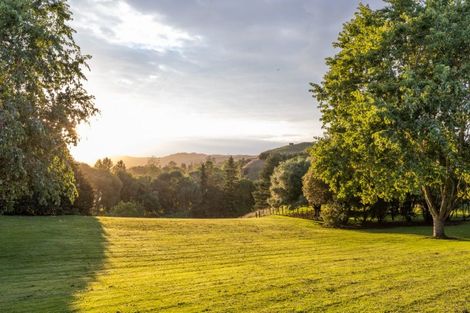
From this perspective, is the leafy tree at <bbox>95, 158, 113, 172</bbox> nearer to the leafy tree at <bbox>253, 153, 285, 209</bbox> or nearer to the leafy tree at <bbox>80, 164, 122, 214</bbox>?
the leafy tree at <bbox>80, 164, 122, 214</bbox>

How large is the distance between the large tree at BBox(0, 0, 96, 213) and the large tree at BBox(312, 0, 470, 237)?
19.8 m

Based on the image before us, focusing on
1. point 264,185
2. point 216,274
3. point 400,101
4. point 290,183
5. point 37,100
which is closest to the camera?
point 37,100

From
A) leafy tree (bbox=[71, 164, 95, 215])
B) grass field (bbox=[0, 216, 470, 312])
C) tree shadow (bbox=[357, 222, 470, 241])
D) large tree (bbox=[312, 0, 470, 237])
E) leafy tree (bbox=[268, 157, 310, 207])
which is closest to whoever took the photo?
grass field (bbox=[0, 216, 470, 312])

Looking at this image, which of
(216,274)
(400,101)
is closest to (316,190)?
(400,101)

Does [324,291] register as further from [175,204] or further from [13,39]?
[175,204]

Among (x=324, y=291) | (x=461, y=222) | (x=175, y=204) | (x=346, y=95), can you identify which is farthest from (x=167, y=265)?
(x=175, y=204)

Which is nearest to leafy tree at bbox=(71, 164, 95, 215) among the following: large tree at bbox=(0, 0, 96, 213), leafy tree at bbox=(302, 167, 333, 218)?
leafy tree at bbox=(302, 167, 333, 218)

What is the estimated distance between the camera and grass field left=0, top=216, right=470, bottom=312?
14219mm

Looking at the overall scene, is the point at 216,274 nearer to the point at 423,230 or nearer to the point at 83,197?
the point at 423,230

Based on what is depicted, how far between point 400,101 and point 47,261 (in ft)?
88.1

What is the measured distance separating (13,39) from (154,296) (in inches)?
428

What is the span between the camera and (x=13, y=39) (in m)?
15.3

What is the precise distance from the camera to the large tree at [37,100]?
14664mm

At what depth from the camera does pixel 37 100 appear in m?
16.5
